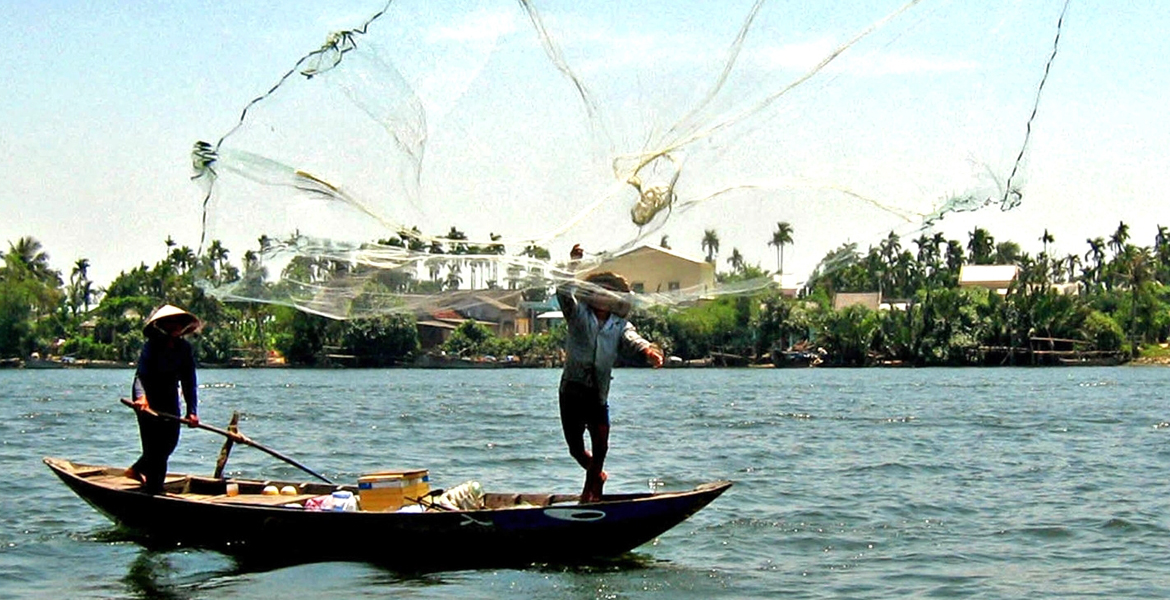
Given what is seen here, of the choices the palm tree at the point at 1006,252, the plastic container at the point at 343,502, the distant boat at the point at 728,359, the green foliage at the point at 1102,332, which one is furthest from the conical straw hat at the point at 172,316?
the palm tree at the point at 1006,252

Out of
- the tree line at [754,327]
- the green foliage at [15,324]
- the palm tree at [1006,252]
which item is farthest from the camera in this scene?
the palm tree at [1006,252]

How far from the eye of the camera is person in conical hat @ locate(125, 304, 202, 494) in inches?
553

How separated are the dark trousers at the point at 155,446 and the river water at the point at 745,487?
2.34ft

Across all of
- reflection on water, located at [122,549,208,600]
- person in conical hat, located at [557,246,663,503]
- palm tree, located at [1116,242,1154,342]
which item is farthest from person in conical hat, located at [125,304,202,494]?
palm tree, located at [1116,242,1154,342]

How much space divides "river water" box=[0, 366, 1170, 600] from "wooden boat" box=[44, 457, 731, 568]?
0.17 m

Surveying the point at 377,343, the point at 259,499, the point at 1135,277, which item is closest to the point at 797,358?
the point at 1135,277

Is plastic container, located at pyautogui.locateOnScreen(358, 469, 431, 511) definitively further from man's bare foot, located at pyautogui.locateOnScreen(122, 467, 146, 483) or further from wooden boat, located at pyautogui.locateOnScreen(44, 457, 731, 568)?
man's bare foot, located at pyautogui.locateOnScreen(122, 467, 146, 483)

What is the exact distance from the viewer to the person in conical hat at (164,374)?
1404 centimetres

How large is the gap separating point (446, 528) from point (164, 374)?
3095 millimetres

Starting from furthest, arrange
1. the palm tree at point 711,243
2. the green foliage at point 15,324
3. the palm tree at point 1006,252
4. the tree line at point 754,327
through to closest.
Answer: the palm tree at point 1006,252 < the green foliage at point 15,324 < the tree line at point 754,327 < the palm tree at point 711,243

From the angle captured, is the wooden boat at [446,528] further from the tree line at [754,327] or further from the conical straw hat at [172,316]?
the tree line at [754,327]

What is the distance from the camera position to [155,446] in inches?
575

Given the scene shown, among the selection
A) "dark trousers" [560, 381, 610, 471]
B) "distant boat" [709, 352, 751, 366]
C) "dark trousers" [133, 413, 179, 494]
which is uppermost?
"distant boat" [709, 352, 751, 366]

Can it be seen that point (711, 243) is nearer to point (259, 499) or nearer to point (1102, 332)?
point (259, 499)
